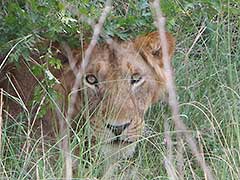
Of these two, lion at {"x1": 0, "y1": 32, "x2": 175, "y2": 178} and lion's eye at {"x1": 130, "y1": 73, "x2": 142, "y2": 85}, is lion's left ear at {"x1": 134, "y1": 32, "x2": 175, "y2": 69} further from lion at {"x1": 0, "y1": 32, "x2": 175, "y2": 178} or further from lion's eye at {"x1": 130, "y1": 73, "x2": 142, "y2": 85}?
lion's eye at {"x1": 130, "y1": 73, "x2": 142, "y2": 85}

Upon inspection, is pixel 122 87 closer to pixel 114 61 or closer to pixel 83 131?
pixel 114 61

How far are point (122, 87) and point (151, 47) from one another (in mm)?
308

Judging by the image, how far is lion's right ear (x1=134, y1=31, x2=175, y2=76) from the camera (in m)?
3.53

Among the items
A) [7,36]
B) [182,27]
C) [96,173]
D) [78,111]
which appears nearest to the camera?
[96,173]

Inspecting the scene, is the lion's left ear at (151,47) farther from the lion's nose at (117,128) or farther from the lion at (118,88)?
the lion's nose at (117,128)

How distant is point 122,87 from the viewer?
133 inches

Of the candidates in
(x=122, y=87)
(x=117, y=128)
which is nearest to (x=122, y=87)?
(x=122, y=87)

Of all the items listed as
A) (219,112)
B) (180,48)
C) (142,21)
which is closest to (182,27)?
(180,48)

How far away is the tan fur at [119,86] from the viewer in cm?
325

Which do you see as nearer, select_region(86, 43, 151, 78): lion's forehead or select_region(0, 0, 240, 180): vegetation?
select_region(0, 0, 240, 180): vegetation

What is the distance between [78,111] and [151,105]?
0.40m

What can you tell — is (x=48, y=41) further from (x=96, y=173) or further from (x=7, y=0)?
(x=96, y=173)

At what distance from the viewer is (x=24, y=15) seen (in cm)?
305

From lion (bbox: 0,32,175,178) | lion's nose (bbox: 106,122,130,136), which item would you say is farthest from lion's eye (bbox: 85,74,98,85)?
lion's nose (bbox: 106,122,130,136)
